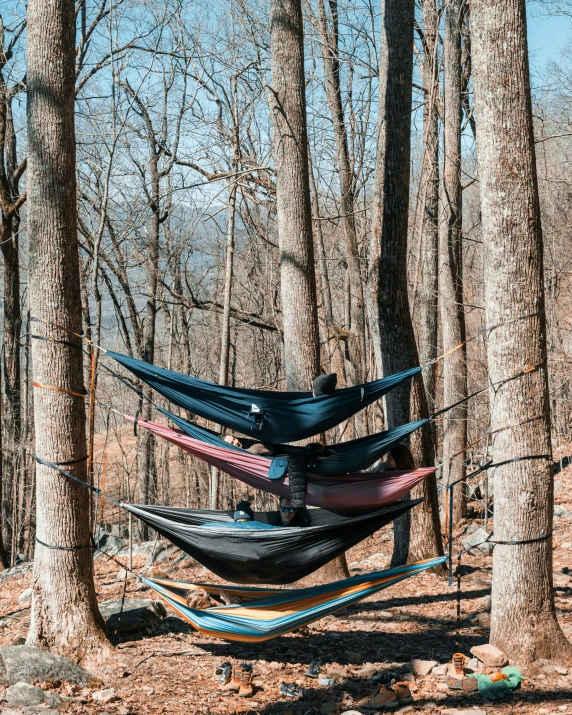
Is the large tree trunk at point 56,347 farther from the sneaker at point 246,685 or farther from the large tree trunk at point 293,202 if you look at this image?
the large tree trunk at point 293,202

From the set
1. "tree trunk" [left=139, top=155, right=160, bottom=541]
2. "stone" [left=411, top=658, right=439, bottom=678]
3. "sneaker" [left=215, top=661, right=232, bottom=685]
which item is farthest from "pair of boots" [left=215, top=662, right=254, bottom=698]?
"tree trunk" [left=139, top=155, right=160, bottom=541]

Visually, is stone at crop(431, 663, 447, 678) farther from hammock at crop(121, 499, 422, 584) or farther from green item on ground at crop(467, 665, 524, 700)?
hammock at crop(121, 499, 422, 584)

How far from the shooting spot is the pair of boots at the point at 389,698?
10.5ft

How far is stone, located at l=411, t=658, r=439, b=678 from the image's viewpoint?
137 inches

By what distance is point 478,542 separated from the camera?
19.7ft

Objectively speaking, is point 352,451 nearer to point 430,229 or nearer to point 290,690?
point 290,690

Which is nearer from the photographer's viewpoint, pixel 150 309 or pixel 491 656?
pixel 491 656

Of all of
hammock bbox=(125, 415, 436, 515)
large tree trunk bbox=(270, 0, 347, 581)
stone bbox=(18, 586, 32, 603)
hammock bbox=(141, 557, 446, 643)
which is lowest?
stone bbox=(18, 586, 32, 603)

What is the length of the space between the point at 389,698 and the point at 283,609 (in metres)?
0.65

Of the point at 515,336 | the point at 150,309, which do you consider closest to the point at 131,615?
the point at 515,336

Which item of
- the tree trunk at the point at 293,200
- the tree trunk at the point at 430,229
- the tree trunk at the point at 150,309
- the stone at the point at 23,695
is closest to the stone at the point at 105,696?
the stone at the point at 23,695

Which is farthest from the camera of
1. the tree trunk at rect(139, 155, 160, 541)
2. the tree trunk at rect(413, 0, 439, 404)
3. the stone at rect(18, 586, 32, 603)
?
the tree trunk at rect(139, 155, 160, 541)

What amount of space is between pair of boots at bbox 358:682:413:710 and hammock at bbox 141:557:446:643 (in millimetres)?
422

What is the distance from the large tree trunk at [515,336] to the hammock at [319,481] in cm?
65
